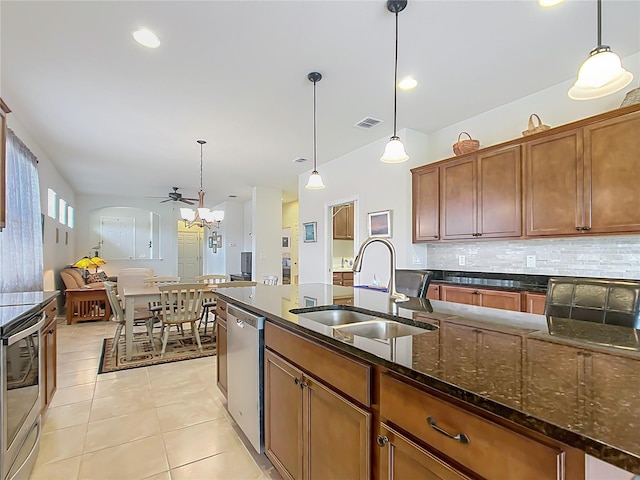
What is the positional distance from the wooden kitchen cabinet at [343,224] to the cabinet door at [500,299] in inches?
146

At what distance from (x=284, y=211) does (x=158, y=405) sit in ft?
24.5

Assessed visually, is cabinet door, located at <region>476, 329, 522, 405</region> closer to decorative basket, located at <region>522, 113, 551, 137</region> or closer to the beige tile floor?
the beige tile floor

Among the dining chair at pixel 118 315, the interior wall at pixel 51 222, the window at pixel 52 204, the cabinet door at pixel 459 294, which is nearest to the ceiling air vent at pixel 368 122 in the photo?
the cabinet door at pixel 459 294

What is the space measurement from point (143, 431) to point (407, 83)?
3.55 metres

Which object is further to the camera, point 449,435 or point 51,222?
point 51,222

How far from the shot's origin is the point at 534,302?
291 centimetres

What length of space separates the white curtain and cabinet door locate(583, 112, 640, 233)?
5078mm

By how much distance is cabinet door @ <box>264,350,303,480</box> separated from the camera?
1.46 metres

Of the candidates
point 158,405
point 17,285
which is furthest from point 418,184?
point 17,285

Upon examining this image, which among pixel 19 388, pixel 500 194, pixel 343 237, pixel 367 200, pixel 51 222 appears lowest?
pixel 19 388

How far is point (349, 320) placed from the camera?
1.84 meters

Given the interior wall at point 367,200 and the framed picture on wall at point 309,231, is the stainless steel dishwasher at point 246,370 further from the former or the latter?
the framed picture on wall at point 309,231

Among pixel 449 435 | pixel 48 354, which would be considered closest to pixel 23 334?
pixel 48 354

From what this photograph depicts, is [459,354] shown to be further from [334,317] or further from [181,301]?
[181,301]
